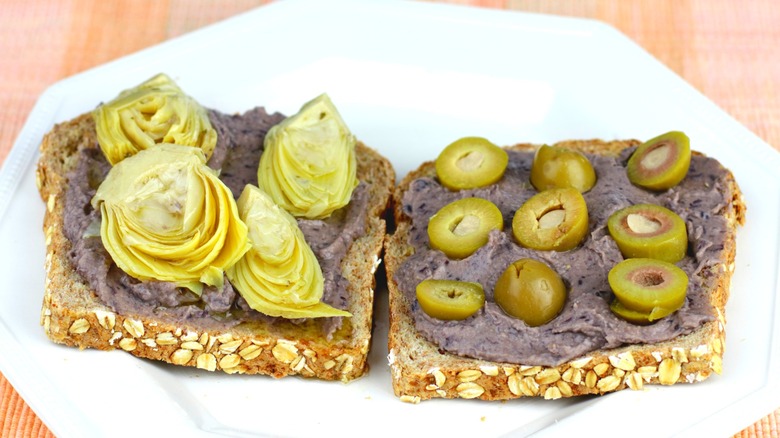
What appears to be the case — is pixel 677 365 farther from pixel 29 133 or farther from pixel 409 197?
pixel 29 133

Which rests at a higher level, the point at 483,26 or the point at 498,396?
the point at 483,26

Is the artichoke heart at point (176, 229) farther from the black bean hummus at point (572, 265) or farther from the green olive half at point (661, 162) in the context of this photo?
the green olive half at point (661, 162)

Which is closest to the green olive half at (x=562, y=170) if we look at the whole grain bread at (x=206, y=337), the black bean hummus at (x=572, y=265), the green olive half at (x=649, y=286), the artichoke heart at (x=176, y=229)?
the black bean hummus at (x=572, y=265)

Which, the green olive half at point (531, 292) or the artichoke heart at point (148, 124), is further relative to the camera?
the artichoke heart at point (148, 124)

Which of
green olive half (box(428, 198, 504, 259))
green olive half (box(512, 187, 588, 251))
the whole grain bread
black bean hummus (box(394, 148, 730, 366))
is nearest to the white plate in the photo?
the whole grain bread

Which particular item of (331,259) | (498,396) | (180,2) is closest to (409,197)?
(331,259)

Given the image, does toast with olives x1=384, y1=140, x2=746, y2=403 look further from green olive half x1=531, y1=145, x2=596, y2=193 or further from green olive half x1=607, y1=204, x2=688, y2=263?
green olive half x1=531, y1=145, x2=596, y2=193

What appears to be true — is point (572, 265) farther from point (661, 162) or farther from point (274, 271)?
point (274, 271)
